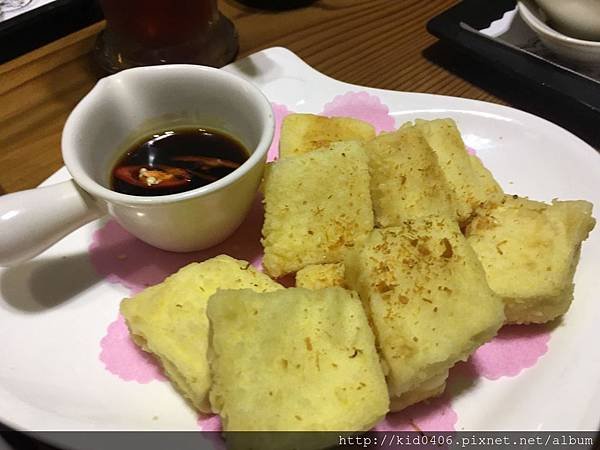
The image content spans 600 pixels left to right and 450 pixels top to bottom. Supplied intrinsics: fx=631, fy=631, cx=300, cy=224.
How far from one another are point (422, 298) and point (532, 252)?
0.24m

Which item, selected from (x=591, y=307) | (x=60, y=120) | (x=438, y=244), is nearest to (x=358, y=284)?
(x=438, y=244)

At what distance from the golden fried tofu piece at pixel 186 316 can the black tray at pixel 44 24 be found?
129 cm

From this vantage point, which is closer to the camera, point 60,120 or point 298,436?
point 298,436

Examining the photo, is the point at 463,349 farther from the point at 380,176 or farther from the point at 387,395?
the point at 380,176

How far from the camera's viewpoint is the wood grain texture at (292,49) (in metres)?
1.58

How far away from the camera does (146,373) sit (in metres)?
1.03

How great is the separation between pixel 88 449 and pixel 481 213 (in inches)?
29.6

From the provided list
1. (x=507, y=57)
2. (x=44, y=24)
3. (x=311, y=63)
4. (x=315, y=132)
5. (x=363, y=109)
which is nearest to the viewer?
(x=315, y=132)

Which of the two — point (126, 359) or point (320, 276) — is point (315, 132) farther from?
point (126, 359)

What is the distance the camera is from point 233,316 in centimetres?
90

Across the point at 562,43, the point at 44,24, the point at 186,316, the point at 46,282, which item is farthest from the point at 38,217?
the point at 562,43

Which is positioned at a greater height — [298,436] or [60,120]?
[298,436]

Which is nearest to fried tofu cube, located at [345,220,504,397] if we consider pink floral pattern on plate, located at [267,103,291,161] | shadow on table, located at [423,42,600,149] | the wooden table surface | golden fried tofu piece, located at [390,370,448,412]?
golden fried tofu piece, located at [390,370,448,412]

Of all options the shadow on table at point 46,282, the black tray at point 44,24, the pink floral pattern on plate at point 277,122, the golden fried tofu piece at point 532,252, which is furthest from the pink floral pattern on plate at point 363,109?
the black tray at point 44,24
